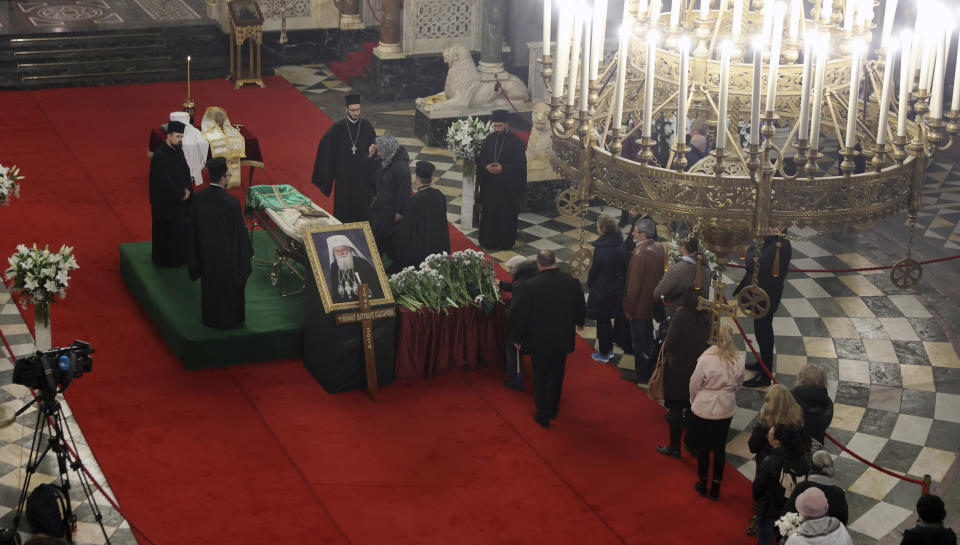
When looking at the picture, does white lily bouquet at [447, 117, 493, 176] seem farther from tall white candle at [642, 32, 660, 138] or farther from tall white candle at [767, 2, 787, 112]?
tall white candle at [767, 2, 787, 112]

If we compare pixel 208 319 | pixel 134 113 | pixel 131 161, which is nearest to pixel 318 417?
pixel 208 319

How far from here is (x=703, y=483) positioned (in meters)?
8.34

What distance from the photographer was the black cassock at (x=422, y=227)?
10.7 m

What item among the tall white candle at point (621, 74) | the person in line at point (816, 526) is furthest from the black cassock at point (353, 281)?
the tall white candle at point (621, 74)

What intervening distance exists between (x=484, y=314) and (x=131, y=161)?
20.8 ft

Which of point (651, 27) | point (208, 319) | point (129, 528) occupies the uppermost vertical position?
point (651, 27)

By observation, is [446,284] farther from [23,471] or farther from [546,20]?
[546,20]

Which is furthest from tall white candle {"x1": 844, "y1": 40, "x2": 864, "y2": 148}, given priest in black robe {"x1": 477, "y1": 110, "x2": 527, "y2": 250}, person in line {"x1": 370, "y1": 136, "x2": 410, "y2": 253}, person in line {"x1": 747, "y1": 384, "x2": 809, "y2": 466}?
priest in black robe {"x1": 477, "y1": 110, "x2": 527, "y2": 250}

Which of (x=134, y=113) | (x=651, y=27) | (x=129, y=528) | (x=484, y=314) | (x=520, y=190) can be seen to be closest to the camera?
(x=651, y=27)

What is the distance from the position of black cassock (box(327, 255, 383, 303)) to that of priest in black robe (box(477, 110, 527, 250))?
115 inches

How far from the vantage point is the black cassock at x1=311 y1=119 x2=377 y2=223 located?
12133 millimetres

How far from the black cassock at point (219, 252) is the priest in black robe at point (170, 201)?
1073 millimetres

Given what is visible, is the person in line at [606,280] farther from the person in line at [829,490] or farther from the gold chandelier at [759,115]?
the gold chandelier at [759,115]

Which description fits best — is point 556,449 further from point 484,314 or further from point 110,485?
point 110,485
